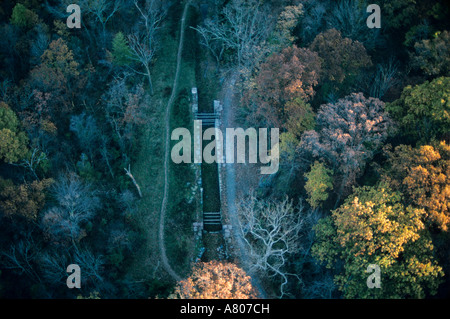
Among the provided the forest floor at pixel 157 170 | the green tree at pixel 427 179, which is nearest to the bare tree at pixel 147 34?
the forest floor at pixel 157 170

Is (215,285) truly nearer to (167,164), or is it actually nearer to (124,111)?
(167,164)

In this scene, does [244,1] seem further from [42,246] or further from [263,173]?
[42,246]

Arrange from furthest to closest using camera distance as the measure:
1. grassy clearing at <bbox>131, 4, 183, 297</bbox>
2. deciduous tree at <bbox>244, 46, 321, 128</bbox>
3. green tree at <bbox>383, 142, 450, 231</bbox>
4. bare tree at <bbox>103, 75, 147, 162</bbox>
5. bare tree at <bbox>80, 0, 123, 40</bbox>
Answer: bare tree at <bbox>80, 0, 123, 40</bbox> → bare tree at <bbox>103, 75, 147, 162</bbox> → grassy clearing at <bbox>131, 4, 183, 297</bbox> → deciduous tree at <bbox>244, 46, 321, 128</bbox> → green tree at <bbox>383, 142, 450, 231</bbox>

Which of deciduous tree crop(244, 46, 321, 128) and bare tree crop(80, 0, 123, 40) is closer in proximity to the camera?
deciduous tree crop(244, 46, 321, 128)

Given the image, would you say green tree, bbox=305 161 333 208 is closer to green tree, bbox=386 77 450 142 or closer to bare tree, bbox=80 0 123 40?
green tree, bbox=386 77 450 142

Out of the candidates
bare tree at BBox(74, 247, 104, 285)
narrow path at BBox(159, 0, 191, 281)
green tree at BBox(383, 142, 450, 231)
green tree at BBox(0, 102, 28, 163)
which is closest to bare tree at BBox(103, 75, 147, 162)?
narrow path at BBox(159, 0, 191, 281)
